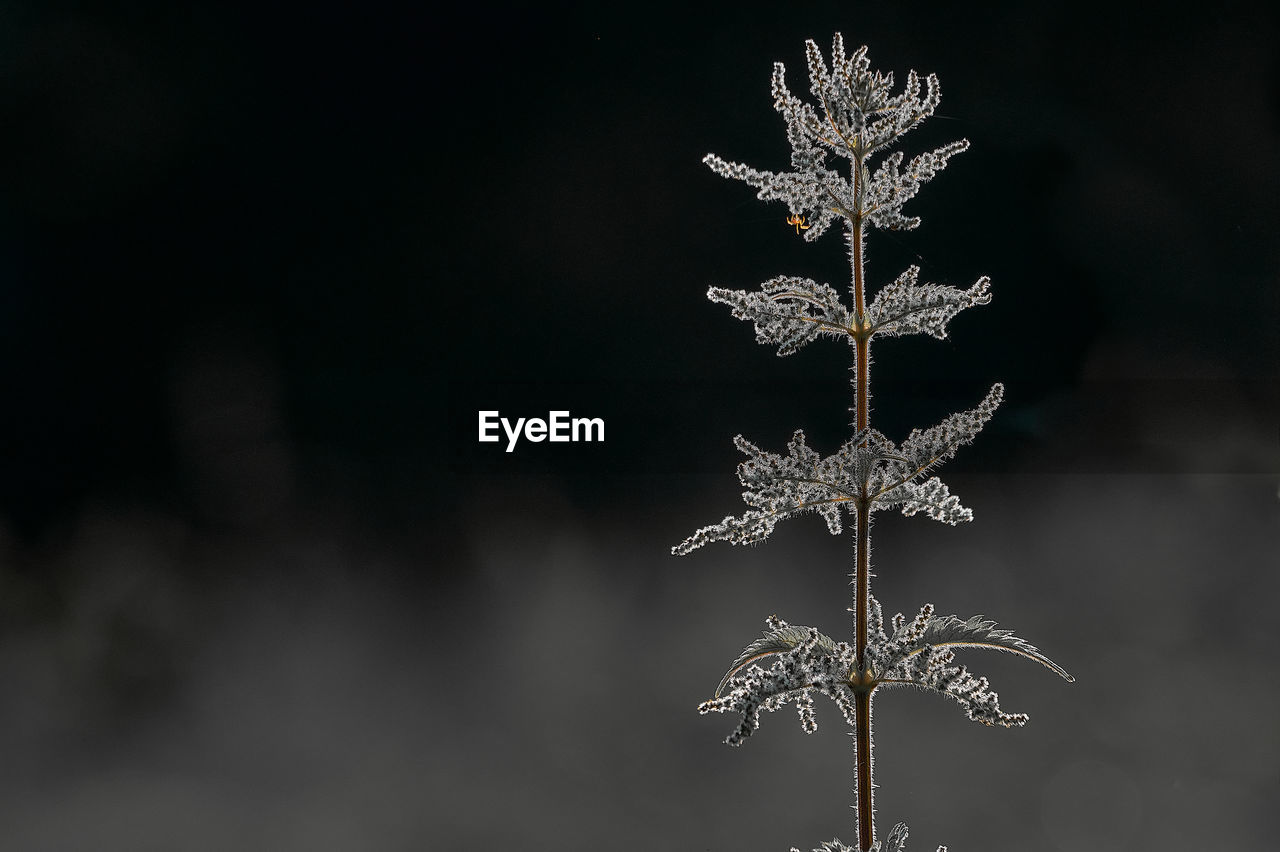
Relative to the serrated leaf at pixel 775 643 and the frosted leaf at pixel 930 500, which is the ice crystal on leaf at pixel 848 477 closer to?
the frosted leaf at pixel 930 500

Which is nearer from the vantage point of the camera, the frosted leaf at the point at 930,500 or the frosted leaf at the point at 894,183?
the frosted leaf at the point at 930,500

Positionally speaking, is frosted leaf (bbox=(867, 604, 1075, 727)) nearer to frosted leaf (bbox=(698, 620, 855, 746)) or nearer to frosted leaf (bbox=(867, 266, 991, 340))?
frosted leaf (bbox=(698, 620, 855, 746))

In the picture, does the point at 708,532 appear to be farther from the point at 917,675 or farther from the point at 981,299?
the point at 981,299

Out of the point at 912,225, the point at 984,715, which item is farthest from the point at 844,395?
the point at 984,715

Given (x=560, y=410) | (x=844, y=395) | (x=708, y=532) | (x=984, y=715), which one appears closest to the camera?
(x=984, y=715)

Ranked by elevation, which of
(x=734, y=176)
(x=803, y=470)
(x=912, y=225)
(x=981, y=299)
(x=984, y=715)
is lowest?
(x=984, y=715)

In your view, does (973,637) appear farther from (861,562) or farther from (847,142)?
A: (847,142)

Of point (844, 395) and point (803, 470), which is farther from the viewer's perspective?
point (844, 395)

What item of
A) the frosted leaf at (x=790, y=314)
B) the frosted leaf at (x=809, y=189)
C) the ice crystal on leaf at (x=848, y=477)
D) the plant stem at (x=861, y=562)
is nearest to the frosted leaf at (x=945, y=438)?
the ice crystal on leaf at (x=848, y=477)
